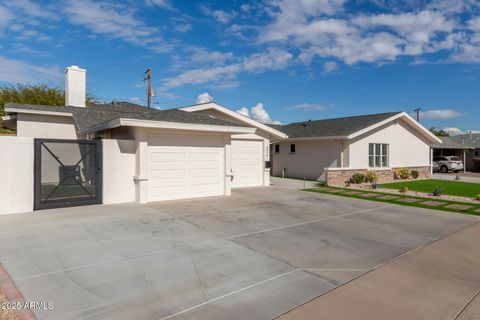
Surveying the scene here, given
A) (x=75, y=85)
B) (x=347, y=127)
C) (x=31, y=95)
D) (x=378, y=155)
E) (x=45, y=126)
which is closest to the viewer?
(x=45, y=126)

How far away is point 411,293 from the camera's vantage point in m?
3.90

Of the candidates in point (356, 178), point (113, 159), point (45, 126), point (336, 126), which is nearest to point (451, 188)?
point (356, 178)

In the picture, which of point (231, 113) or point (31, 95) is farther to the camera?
point (31, 95)

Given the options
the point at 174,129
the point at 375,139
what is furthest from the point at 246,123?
the point at 375,139

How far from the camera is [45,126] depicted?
42.7ft

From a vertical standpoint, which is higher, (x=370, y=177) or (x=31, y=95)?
A: (x=31, y=95)

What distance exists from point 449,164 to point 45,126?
112 ft

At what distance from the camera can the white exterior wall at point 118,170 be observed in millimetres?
9742

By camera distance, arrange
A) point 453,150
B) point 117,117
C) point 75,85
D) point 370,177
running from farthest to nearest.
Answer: point 453,150 → point 370,177 → point 75,85 → point 117,117

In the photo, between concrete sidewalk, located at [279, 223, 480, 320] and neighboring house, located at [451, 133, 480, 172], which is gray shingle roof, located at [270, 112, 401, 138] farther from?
neighboring house, located at [451, 133, 480, 172]

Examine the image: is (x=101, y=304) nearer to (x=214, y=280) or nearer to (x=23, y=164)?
(x=214, y=280)

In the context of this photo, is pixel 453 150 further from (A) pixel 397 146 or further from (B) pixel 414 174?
(A) pixel 397 146

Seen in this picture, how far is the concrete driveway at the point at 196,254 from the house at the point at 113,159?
889 millimetres

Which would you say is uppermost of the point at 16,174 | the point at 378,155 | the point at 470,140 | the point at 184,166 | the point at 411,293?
the point at 470,140
